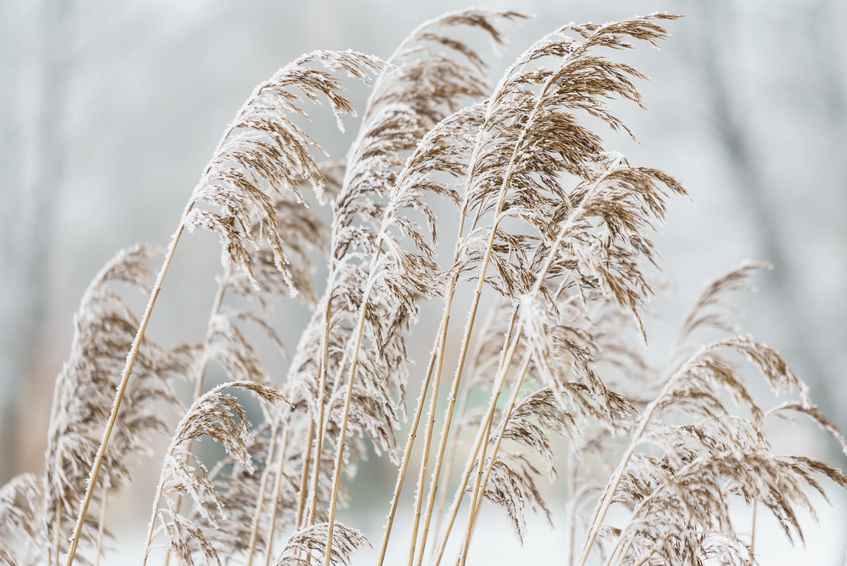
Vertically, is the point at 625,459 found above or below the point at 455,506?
above

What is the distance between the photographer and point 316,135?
653cm

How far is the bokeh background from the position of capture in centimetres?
595

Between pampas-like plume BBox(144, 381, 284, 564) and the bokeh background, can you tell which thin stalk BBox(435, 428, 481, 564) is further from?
the bokeh background

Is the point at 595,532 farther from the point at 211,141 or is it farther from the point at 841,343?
the point at 211,141

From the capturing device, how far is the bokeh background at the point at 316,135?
5.95 m

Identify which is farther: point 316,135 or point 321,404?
point 316,135

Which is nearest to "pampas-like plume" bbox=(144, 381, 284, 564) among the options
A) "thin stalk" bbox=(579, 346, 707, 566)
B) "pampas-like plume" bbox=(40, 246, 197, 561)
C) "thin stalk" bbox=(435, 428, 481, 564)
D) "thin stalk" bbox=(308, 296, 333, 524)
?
"thin stalk" bbox=(308, 296, 333, 524)

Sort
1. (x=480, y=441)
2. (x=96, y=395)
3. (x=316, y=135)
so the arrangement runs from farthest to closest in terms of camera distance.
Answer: (x=316, y=135) < (x=96, y=395) < (x=480, y=441)

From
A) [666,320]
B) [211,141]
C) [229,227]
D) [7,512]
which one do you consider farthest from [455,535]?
[229,227]

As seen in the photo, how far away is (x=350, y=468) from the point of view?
2883 mm

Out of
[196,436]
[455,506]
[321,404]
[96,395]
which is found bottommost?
[455,506]

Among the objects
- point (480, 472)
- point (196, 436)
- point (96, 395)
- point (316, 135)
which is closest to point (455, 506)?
point (480, 472)

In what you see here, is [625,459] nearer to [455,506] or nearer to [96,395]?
[455,506]

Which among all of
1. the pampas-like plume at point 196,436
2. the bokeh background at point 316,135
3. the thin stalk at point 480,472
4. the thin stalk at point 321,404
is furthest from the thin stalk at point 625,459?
the bokeh background at point 316,135
